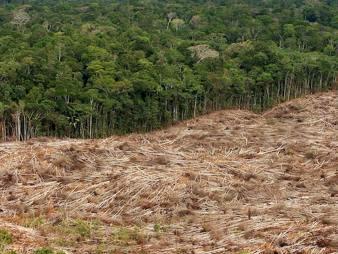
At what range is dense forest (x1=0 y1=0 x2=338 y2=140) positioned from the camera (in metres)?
22.5

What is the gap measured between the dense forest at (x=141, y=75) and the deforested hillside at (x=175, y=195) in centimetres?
442

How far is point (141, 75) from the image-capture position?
25.3m

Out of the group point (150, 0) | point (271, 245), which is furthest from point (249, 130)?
point (150, 0)

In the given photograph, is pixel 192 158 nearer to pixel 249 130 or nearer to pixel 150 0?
pixel 249 130

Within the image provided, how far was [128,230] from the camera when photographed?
10.2 meters

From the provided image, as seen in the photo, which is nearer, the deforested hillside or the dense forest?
the deforested hillside

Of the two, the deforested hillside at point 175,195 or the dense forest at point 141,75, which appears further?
the dense forest at point 141,75

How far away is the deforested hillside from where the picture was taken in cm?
950

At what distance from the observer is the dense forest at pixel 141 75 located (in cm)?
2250

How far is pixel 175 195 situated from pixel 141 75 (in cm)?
1364

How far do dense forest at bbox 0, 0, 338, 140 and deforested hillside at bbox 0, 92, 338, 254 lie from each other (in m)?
4.42

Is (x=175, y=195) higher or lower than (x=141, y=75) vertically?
lower

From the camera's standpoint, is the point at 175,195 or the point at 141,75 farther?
the point at 141,75

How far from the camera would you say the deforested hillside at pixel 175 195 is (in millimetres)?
9500
